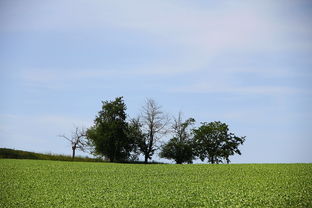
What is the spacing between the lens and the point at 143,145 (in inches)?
2566

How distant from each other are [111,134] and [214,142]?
18.4 meters

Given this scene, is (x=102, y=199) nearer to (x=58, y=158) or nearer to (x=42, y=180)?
(x=42, y=180)

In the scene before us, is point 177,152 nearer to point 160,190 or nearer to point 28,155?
point 28,155

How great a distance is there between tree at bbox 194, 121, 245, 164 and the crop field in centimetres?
3354

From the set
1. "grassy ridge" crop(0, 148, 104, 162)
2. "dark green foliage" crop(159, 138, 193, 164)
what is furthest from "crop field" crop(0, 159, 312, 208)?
"dark green foliage" crop(159, 138, 193, 164)

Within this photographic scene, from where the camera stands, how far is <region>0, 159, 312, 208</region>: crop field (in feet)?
62.3

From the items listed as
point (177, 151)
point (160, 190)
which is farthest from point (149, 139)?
point (160, 190)

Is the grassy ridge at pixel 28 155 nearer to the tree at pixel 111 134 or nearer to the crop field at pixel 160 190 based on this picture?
the tree at pixel 111 134

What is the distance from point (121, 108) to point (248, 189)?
44862 mm

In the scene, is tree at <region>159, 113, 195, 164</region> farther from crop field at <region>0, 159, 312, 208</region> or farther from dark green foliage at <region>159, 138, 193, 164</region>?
crop field at <region>0, 159, 312, 208</region>

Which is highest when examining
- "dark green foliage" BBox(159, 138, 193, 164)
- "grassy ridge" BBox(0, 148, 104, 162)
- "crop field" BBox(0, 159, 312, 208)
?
"dark green foliage" BBox(159, 138, 193, 164)

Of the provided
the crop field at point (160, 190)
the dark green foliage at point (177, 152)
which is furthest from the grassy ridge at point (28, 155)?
the crop field at point (160, 190)

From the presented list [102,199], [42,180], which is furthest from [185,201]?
[42,180]

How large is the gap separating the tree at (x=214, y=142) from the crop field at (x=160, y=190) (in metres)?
33.5
